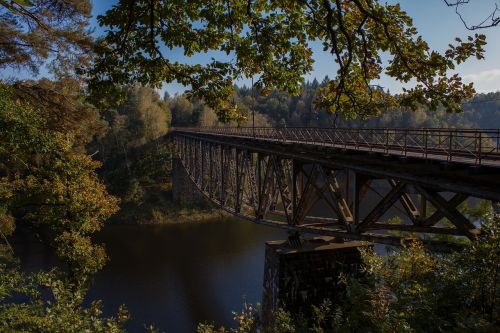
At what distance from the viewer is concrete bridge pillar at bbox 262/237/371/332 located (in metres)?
13.9

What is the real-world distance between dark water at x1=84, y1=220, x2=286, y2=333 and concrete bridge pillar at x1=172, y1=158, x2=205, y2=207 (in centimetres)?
916

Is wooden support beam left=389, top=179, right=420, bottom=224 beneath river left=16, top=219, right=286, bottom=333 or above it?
above

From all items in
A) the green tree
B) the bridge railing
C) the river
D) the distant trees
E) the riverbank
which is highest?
the distant trees

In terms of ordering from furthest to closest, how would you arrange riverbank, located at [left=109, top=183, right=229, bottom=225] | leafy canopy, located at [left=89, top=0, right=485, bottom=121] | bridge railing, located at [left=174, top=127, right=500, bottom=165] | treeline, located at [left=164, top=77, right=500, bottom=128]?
treeline, located at [left=164, top=77, right=500, bottom=128], riverbank, located at [left=109, top=183, right=229, bottom=225], bridge railing, located at [left=174, top=127, right=500, bottom=165], leafy canopy, located at [left=89, top=0, right=485, bottom=121]

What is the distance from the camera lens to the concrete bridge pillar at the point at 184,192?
182ft

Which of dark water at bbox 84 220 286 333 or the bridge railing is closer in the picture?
the bridge railing

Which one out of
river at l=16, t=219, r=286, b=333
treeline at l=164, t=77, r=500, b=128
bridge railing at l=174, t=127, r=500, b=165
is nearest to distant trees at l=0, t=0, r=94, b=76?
bridge railing at l=174, t=127, r=500, b=165

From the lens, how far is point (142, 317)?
80.9ft

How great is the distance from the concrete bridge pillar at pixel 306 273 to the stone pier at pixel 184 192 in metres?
41.4

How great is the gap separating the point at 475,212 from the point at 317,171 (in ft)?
40.1

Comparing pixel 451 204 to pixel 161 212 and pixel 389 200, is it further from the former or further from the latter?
pixel 161 212

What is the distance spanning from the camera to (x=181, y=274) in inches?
1262

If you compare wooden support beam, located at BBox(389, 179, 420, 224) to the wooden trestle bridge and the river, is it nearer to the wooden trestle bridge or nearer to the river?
the wooden trestle bridge

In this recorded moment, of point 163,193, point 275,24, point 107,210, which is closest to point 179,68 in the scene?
point 275,24
